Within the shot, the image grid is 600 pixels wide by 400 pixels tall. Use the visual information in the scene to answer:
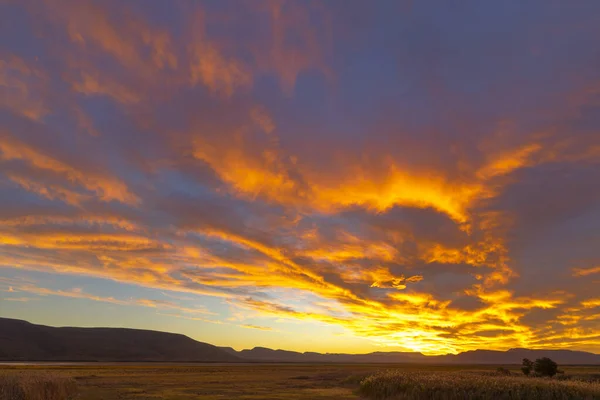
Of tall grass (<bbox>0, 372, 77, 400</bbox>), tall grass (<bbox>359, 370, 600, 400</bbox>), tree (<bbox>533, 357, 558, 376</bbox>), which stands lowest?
tall grass (<bbox>0, 372, 77, 400</bbox>)

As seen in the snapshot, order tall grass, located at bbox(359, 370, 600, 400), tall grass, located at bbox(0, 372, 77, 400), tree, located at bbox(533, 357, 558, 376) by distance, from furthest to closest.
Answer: tree, located at bbox(533, 357, 558, 376)
tall grass, located at bbox(359, 370, 600, 400)
tall grass, located at bbox(0, 372, 77, 400)

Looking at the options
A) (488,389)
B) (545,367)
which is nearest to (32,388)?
(488,389)

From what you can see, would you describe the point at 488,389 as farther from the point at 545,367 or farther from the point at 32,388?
the point at 545,367

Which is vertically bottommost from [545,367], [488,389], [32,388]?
[32,388]

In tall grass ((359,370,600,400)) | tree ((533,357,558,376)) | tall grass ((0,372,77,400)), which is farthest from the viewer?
tree ((533,357,558,376))

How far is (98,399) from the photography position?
110 feet

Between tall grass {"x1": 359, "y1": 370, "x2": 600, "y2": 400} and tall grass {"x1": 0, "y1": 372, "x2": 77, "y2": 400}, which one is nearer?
tall grass {"x1": 0, "y1": 372, "x2": 77, "y2": 400}

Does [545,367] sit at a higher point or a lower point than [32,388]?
higher

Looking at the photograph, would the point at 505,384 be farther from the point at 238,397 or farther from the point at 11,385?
the point at 11,385

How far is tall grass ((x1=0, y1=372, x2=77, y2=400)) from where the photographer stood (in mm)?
26875

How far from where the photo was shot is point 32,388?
2786 cm

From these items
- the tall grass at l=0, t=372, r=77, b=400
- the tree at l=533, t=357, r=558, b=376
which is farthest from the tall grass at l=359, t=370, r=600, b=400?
the tree at l=533, t=357, r=558, b=376

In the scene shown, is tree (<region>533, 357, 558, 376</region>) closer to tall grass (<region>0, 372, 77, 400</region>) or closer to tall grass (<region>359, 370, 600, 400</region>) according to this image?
tall grass (<region>359, 370, 600, 400</region>)

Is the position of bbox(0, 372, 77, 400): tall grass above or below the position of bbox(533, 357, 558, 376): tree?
below
